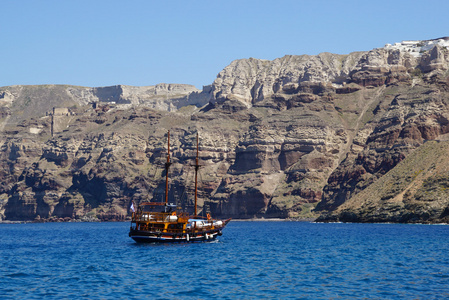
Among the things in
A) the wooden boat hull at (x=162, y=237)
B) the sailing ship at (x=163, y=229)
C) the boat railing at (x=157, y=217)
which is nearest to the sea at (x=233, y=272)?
the wooden boat hull at (x=162, y=237)

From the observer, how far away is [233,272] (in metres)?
83.4

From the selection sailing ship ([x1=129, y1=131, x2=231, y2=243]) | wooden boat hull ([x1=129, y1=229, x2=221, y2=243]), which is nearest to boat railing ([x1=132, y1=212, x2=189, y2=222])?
sailing ship ([x1=129, y1=131, x2=231, y2=243])

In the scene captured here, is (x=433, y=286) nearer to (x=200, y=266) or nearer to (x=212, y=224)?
(x=200, y=266)

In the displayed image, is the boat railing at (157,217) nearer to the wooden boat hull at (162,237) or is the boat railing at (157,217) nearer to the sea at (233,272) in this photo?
the wooden boat hull at (162,237)

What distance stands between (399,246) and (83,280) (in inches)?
2384

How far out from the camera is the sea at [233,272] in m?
67.6

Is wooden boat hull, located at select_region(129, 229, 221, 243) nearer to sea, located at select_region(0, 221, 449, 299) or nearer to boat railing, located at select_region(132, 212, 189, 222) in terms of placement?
boat railing, located at select_region(132, 212, 189, 222)

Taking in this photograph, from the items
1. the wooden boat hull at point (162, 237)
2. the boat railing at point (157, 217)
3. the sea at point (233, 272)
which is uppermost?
the boat railing at point (157, 217)

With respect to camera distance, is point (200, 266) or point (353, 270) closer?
point (353, 270)

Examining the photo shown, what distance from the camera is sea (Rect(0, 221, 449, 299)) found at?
67.6 metres

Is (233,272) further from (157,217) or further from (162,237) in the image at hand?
(157,217)

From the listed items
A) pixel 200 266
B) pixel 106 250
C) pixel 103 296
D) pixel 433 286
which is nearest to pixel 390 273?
pixel 433 286

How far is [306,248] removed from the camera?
11881cm

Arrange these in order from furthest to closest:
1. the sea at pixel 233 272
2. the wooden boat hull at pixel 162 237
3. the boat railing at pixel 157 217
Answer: the boat railing at pixel 157 217
the wooden boat hull at pixel 162 237
the sea at pixel 233 272
